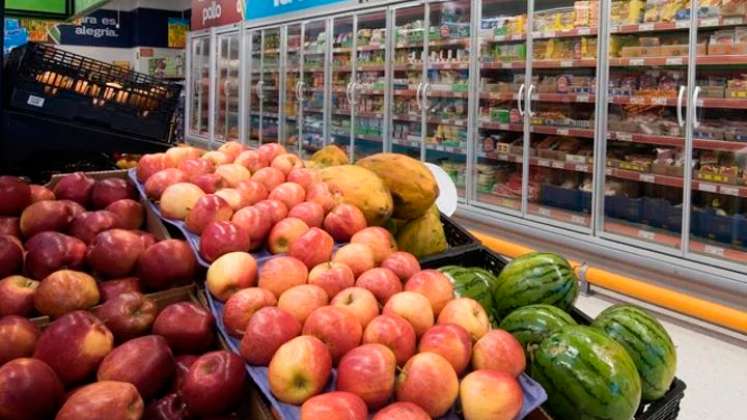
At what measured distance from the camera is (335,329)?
3.83 feet

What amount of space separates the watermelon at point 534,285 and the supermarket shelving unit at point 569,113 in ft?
7.97

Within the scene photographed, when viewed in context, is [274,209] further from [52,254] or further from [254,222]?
[52,254]

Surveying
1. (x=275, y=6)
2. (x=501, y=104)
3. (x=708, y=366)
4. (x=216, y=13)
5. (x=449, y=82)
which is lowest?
(x=708, y=366)

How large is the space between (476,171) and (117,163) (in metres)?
2.95

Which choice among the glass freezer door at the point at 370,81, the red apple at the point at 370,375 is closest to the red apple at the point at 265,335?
the red apple at the point at 370,375

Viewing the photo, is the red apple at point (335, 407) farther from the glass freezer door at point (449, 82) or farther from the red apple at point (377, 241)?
the glass freezer door at point (449, 82)

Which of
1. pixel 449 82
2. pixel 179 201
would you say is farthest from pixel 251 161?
pixel 449 82

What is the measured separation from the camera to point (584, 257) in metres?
4.34

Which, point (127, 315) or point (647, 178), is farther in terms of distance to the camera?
point (647, 178)

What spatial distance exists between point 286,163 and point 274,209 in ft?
1.36

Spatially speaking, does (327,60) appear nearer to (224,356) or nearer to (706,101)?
(706,101)

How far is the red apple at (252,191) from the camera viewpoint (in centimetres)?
177

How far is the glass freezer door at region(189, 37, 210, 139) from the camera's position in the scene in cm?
1045

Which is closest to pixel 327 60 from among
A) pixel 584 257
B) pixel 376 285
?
pixel 584 257
